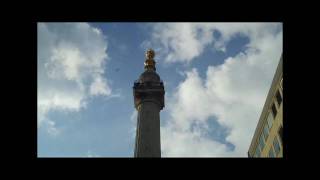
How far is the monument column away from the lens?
1688 inches

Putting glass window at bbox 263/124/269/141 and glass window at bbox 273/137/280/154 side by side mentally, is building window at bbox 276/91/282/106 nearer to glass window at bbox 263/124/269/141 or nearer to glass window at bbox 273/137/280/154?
glass window at bbox 273/137/280/154

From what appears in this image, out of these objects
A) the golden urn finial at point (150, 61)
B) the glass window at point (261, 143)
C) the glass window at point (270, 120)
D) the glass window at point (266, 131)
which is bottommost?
the glass window at point (261, 143)

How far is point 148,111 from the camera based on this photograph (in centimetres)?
4612

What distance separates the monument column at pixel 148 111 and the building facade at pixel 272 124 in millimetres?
11783

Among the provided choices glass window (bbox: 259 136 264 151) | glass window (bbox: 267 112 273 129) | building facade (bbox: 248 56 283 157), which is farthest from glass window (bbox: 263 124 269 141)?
glass window (bbox: 259 136 264 151)

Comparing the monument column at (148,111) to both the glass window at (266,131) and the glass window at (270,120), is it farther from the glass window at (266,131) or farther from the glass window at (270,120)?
the glass window at (266,131)

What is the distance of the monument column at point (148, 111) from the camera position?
141ft

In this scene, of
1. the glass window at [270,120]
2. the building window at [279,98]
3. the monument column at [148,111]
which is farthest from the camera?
the glass window at [270,120]

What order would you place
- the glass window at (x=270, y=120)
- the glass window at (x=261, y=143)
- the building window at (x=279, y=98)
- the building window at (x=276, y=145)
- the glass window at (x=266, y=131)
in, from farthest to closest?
1. the glass window at (x=261, y=143)
2. the glass window at (x=266, y=131)
3. the glass window at (x=270, y=120)
4. the building window at (x=276, y=145)
5. the building window at (x=279, y=98)

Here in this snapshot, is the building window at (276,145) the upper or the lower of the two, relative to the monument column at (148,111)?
lower

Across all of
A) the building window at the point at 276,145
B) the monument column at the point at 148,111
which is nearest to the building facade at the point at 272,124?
the building window at the point at 276,145

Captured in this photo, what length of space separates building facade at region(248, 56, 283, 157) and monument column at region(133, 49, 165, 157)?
1178 centimetres

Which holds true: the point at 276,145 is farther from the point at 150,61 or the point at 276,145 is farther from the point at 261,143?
the point at 150,61
